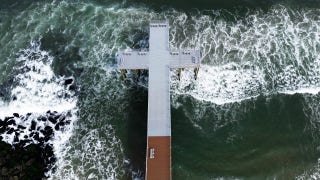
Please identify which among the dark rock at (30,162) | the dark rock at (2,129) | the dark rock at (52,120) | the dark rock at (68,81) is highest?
the dark rock at (68,81)

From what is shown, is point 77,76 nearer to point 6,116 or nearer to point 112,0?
point 6,116

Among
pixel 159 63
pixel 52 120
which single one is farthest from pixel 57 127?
pixel 159 63

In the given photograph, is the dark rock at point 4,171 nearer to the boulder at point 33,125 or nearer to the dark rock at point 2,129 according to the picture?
the dark rock at point 2,129

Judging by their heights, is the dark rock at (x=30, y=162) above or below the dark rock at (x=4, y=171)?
above

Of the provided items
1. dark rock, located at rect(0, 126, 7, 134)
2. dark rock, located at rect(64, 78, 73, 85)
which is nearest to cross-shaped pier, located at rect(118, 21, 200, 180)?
dark rock, located at rect(64, 78, 73, 85)

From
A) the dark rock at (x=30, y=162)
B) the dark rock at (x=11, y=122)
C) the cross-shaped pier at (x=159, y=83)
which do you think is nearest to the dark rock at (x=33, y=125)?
the dark rock at (x=11, y=122)
